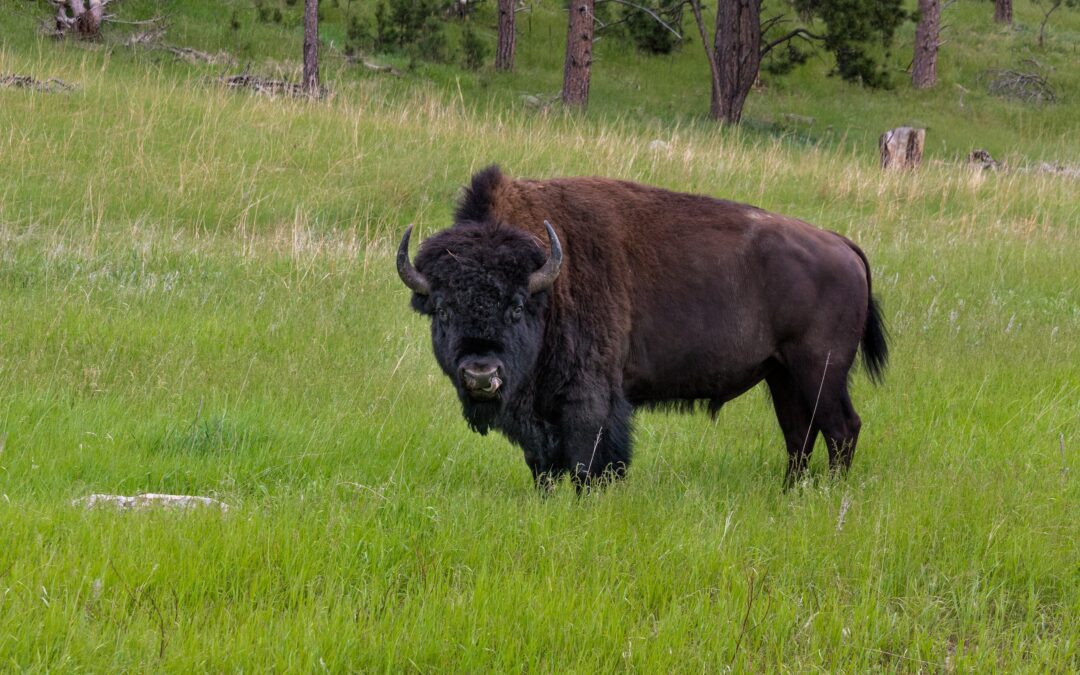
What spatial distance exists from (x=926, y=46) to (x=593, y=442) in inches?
1095

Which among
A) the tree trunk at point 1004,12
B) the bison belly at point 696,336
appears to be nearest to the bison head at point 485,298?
the bison belly at point 696,336

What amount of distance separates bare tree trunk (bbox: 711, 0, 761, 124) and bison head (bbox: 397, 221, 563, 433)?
15091 mm

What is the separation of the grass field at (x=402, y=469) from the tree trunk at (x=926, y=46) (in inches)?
718

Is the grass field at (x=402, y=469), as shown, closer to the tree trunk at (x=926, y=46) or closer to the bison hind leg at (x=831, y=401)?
the bison hind leg at (x=831, y=401)

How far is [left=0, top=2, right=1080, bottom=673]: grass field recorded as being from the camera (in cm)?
389

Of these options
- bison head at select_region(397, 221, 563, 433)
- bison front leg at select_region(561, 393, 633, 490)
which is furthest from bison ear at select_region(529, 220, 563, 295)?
bison front leg at select_region(561, 393, 633, 490)

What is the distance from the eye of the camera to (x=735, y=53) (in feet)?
66.7

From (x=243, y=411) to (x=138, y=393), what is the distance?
78 cm

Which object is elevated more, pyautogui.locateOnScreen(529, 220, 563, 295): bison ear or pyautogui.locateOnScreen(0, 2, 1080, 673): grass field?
pyautogui.locateOnScreen(529, 220, 563, 295): bison ear

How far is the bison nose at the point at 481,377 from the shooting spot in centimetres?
522

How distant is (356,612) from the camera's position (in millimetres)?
4059

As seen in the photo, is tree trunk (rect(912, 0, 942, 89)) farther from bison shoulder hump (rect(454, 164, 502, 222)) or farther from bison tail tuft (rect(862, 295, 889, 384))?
bison shoulder hump (rect(454, 164, 502, 222))

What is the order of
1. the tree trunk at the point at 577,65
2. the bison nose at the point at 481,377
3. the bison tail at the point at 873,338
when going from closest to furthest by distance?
the bison nose at the point at 481,377, the bison tail at the point at 873,338, the tree trunk at the point at 577,65

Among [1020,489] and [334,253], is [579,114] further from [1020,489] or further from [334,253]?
[1020,489]
